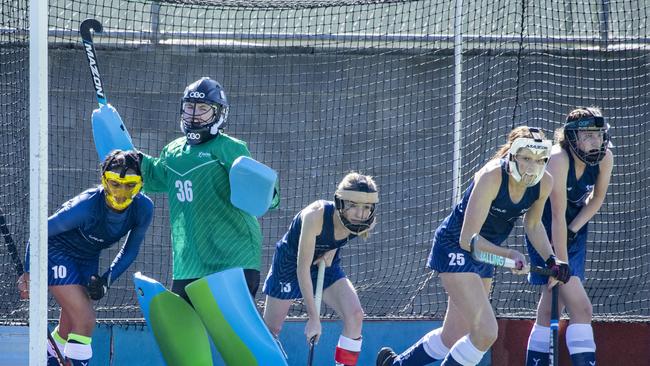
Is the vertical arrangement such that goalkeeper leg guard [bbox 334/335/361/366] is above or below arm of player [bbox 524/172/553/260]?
below

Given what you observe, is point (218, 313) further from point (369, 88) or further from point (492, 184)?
point (369, 88)

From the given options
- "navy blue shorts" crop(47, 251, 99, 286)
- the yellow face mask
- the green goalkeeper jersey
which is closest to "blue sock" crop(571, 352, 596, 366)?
the green goalkeeper jersey

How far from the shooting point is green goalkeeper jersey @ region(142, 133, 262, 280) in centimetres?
507

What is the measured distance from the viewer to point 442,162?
25.3ft

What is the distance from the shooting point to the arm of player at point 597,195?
6125 millimetres

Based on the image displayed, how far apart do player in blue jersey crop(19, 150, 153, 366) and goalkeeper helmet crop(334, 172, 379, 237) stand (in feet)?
3.37

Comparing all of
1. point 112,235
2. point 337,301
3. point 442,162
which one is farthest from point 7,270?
point 442,162

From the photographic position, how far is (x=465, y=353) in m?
5.65

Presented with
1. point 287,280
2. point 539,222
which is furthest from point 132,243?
point 539,222

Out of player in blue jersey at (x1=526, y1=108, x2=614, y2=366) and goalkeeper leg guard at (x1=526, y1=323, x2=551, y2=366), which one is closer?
player in blue jersey at (x1=526, y1=108, x2=614, y2=366)

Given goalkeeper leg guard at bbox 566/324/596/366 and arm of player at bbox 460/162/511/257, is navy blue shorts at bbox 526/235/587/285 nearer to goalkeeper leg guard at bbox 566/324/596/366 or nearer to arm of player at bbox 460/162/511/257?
goalkeeper leg guard at bbox 566/324/596/366

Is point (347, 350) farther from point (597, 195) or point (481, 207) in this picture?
point (597, 195)

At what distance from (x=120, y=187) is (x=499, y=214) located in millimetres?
1965

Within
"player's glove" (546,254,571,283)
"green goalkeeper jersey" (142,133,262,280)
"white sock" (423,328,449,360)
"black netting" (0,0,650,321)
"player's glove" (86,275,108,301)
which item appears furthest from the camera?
"black netting" (0,0,650,321)
